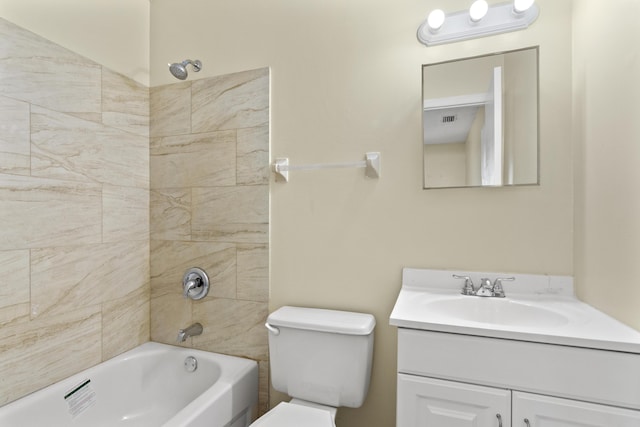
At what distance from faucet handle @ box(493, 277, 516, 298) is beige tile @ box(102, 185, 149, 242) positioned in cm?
187

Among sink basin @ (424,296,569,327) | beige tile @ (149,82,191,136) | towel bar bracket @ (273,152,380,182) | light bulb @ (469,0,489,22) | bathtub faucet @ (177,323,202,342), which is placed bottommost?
bathtub faucet @ (177,323,202,342)

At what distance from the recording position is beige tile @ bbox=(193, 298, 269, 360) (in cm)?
172

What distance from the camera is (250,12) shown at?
1.76m

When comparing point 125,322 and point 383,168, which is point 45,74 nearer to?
point 125,322

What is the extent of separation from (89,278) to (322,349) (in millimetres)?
1194

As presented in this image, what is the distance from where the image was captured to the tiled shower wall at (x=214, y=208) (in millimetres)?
1722

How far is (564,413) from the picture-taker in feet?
3.05

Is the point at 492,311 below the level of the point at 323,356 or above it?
above

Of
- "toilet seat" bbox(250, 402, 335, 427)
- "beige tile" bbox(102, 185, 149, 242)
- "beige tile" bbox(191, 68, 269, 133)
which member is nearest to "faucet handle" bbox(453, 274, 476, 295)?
"toilet seat" bbox(250, 402, 335, 427)

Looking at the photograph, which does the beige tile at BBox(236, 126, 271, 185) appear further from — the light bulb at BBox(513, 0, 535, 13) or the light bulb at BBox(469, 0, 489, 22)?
the light bulb at BBox(513, 0, 535, 13)

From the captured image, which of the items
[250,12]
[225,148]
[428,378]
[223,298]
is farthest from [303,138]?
[428,378]

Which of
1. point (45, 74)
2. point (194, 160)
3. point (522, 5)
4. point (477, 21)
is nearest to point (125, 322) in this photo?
point (194, 160)

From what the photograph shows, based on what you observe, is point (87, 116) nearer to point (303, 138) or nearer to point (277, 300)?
point (303, 138)

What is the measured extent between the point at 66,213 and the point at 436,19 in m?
1.85
